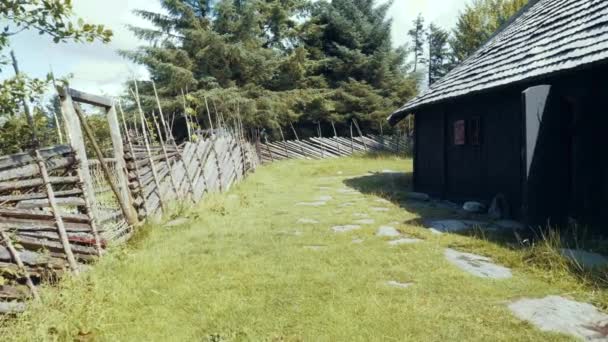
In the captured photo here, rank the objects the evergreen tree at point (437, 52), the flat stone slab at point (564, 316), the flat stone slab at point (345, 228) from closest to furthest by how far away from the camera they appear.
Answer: the flat stone slab at point (564, 316) → the flat stone slab at point (345, 228) → the evergreen tree at point (437, 52)

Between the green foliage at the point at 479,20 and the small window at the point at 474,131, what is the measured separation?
62.4 ft

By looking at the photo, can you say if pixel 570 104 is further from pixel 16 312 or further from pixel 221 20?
pixel 221 20

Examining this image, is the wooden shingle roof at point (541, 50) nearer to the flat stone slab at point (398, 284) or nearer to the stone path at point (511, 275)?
the stone path at point (511, 275)

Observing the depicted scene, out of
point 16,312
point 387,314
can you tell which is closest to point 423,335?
point 387,314

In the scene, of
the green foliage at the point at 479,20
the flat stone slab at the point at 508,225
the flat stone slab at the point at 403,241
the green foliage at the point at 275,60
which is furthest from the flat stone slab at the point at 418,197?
the green foliage at the point at 479,20

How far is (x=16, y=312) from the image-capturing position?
3064mm

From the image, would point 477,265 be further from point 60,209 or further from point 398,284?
point 60,209

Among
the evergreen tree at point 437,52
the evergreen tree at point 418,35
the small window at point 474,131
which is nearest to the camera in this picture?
the small window at point 474,131

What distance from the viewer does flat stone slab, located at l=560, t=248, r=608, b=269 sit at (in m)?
3.73

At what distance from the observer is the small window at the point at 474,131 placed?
7312mm

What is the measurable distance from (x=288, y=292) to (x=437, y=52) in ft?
133

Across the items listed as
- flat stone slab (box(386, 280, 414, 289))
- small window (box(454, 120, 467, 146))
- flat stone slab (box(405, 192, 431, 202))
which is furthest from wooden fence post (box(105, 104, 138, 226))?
small window (box(454, 120, 467, 146))

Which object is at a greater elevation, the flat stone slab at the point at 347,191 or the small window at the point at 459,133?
the small window at the point at 459,133

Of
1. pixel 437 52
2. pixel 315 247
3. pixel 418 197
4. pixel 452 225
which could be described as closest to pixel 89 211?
pixel 315 247
